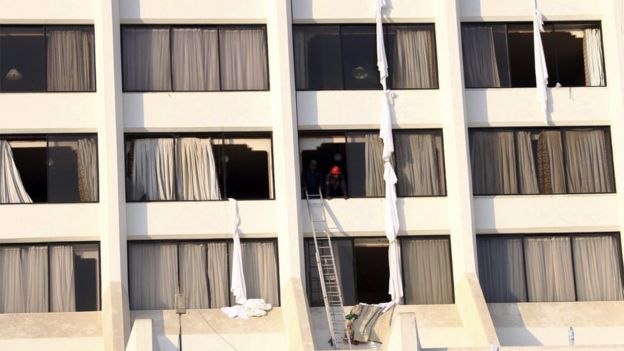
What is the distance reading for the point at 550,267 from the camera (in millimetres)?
45812

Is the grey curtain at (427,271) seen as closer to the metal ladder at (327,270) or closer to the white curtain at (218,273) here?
the metal ladder at (327,270)

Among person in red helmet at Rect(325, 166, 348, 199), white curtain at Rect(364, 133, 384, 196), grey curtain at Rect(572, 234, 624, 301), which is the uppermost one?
white curtain at Rect(364, 133, 384, 196)

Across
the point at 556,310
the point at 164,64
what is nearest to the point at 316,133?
the point at 164,64

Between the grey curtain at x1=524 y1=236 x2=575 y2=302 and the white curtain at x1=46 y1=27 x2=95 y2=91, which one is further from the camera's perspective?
the grey curtain at x1=524 y1=236 x2=575 y2=302

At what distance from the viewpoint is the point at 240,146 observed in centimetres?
4553

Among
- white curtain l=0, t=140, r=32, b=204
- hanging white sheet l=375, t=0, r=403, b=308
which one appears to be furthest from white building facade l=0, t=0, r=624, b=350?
hanging white sheet l=375, t=0, r=403, b=308

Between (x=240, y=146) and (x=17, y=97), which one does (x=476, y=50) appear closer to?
(x=240, y=146)

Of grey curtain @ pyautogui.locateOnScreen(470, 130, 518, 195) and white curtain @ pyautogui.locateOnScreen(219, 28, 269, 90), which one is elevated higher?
white curtain @ pyautogui.locateOnScreen(219, 28, 269, 90)

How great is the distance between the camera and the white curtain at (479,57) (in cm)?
4653

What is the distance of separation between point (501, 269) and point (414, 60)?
7148 millimetres

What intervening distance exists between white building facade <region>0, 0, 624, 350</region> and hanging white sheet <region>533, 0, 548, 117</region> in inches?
14.4

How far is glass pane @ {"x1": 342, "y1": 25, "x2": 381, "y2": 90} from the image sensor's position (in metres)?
46.1

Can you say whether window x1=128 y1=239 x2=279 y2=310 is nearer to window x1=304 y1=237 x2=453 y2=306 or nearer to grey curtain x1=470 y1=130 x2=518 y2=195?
window x1=304 y1=237 x2=453 y2=306

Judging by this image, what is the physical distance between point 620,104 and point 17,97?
61.4 feet
